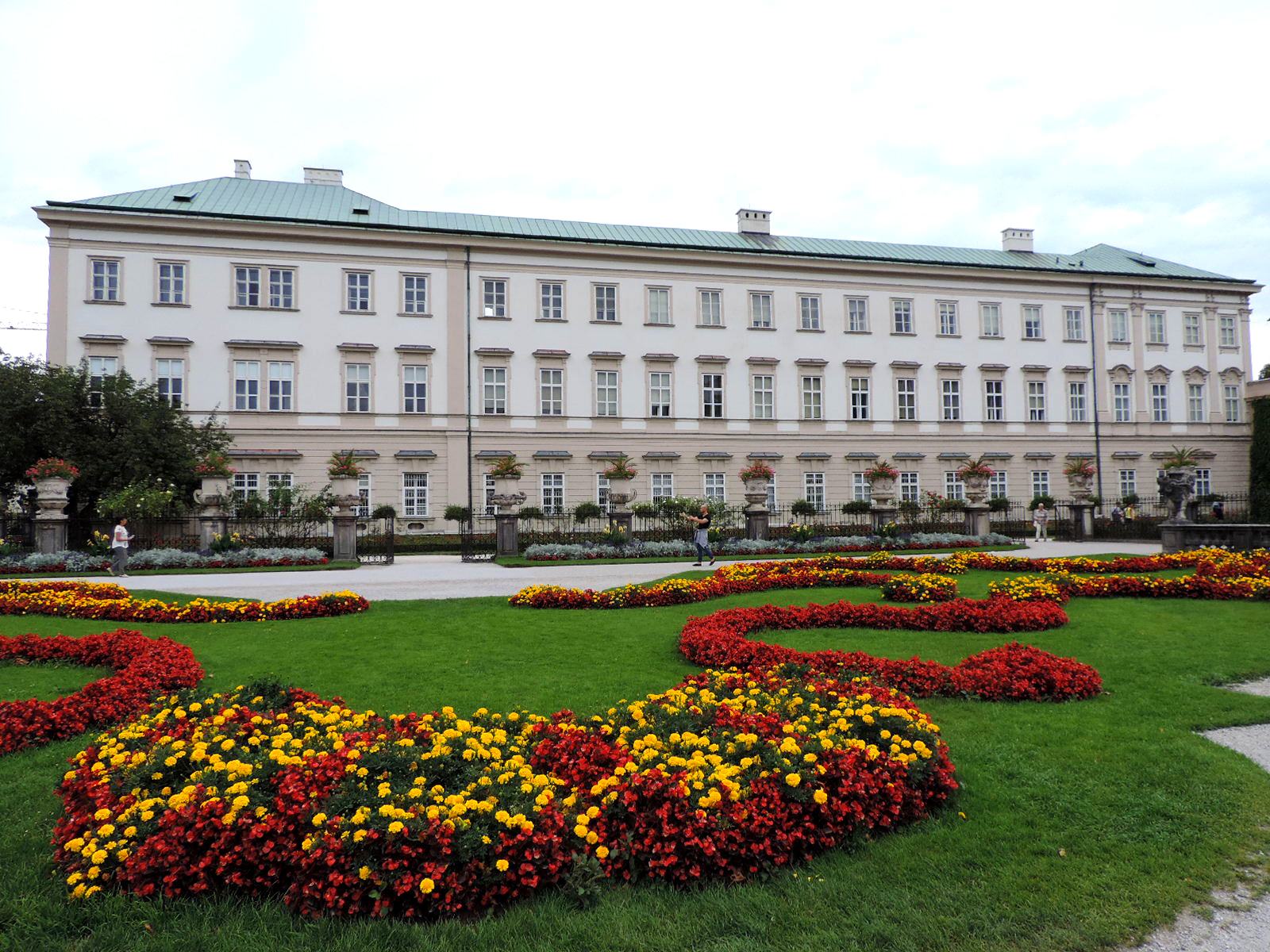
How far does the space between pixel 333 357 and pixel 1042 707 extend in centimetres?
3367

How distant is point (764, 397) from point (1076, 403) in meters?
18.5

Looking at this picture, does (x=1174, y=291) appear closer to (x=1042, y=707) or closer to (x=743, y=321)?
(x=743, y=321)

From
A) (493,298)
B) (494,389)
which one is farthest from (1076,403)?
(493,298)

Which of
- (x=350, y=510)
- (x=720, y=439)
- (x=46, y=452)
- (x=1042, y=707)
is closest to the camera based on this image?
(x=1042, y=707)

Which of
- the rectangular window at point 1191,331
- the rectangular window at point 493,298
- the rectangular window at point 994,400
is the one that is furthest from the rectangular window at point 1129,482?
the rectangular window at point 493,298

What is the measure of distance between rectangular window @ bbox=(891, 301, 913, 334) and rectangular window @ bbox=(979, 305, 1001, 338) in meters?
4.26

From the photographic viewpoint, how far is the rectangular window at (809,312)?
4009 centimetres

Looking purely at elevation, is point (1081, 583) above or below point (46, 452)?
below

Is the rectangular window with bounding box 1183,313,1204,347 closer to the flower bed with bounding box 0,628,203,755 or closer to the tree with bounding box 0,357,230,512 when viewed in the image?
the tree with bounding box 0,357,230,512

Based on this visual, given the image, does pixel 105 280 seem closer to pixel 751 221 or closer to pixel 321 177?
pixel 321 177

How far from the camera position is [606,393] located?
37406 mm

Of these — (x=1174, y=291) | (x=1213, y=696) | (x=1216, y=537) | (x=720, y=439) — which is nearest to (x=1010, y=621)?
(x=1213, y=696)

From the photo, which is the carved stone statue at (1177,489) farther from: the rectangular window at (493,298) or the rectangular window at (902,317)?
the rectangular window at (493,298)

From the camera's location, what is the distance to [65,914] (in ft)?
11.7
